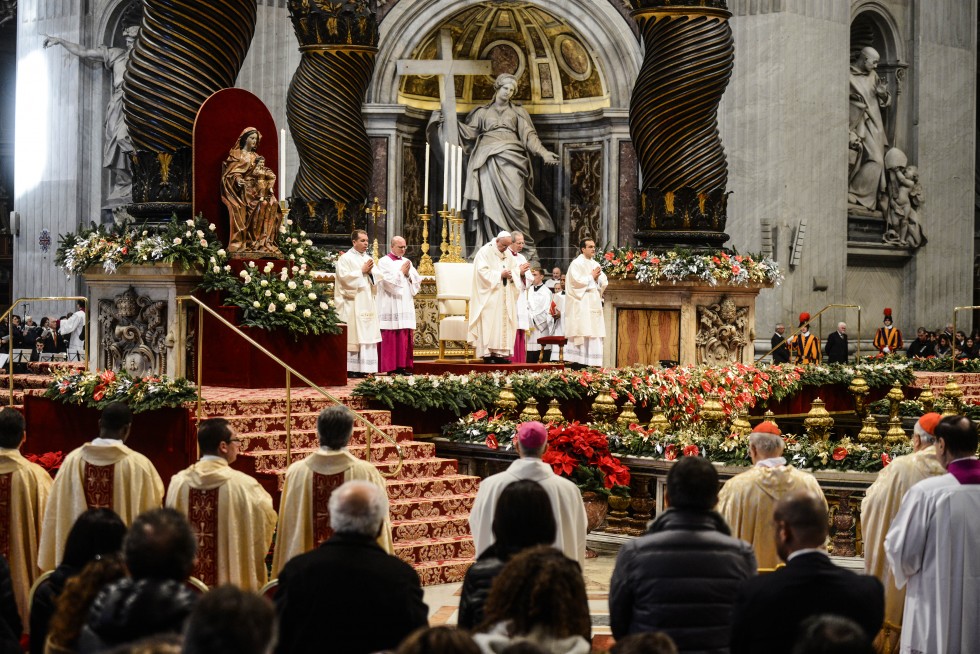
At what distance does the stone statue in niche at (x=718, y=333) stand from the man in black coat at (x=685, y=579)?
11040mm

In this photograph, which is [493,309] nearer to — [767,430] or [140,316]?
[140,316]

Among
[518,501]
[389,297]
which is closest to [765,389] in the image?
[389,297]

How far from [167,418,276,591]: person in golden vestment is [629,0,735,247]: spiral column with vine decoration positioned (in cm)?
903

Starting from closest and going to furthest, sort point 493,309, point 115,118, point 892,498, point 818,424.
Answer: point 892,498 < point 818,424 < point 493,309 < point 115,118

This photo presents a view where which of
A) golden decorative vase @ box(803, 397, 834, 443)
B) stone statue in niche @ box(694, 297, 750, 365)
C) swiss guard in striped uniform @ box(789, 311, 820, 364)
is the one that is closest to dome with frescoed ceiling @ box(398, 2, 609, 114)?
swiss guard in striped uniform @ box(789, 311, 820, 364)

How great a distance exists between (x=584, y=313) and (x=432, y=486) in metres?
5.59

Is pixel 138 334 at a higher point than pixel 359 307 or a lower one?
lower

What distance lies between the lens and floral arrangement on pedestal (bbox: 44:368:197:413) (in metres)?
11.3

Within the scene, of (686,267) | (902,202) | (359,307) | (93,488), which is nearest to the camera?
(93,488)

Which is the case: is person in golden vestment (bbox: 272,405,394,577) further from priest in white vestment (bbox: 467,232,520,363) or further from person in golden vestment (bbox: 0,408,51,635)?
priest in white vestment (bbox: 467,232,520,363)

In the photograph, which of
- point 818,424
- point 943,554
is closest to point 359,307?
point 818,424

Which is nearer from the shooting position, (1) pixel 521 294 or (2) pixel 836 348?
(1) pixel 521 294

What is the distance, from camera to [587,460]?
37.7 ft

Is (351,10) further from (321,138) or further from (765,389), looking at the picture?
(765,389)
